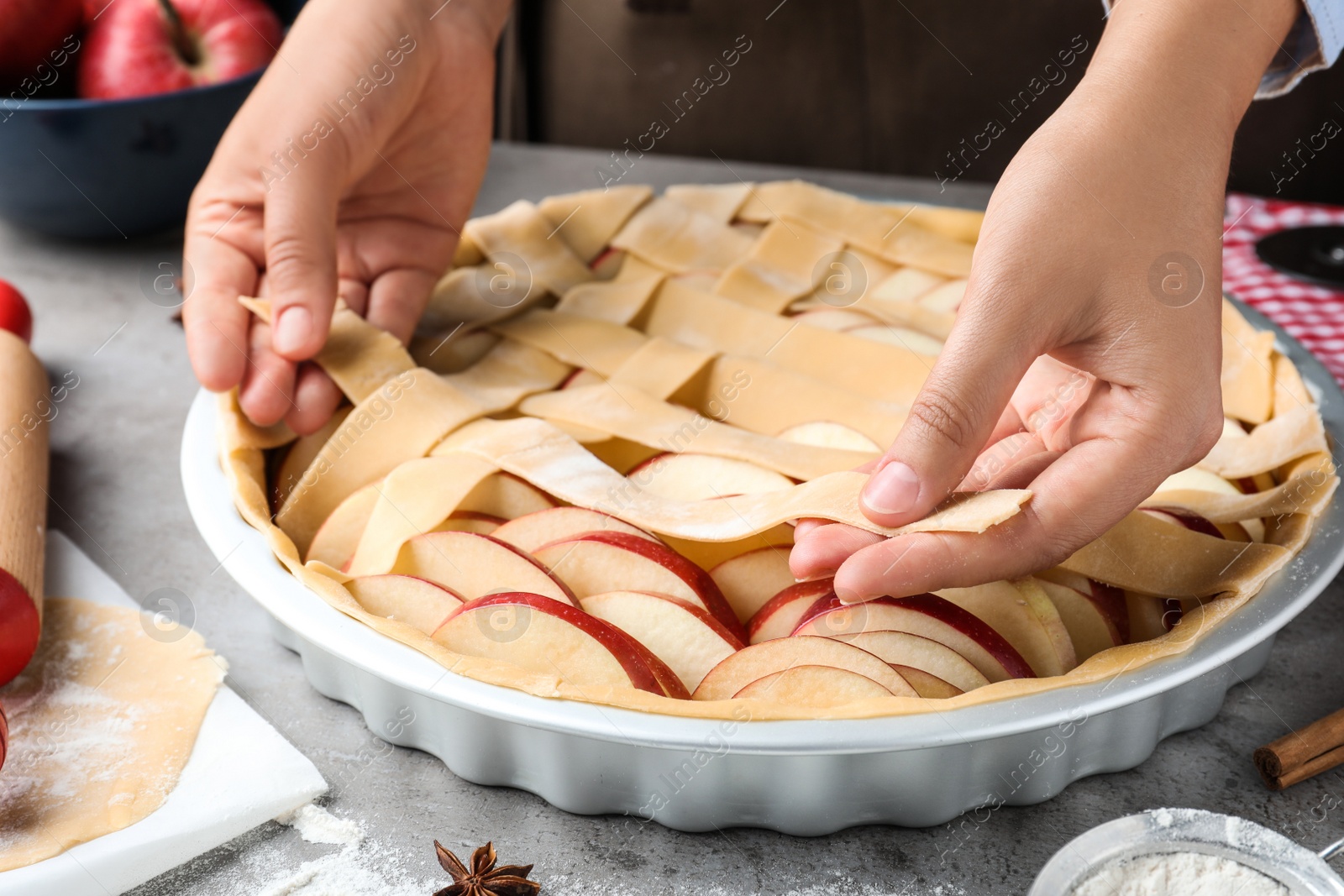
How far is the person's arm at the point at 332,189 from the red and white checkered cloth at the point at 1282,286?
0.97 m

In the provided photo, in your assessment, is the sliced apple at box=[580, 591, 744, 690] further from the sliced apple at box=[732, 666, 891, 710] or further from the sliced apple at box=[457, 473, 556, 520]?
the sliced apple at box=[457, 473, 556, 520]

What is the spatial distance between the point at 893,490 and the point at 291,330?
59 centimetres

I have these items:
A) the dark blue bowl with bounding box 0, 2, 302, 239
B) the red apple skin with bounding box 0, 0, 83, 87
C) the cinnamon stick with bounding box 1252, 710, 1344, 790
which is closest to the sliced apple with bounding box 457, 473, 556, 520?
the cinnamon stick with bounding box 1252, 710, 1344, 790

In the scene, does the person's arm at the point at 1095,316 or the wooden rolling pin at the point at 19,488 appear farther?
the wooden rolling pin at the point at 19,488

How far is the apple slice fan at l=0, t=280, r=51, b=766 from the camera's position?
0.82 metres

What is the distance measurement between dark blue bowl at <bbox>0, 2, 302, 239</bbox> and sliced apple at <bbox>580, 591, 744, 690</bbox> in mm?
1055

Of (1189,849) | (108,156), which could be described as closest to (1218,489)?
(1189,849)

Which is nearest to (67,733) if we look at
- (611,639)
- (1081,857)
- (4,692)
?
(4,692)

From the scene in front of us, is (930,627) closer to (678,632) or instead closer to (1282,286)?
(678,632)

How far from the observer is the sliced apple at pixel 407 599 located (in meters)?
0.80

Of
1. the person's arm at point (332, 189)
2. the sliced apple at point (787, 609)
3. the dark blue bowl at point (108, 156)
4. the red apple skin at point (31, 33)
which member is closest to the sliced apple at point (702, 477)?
the sliced apple at point (787, 609)

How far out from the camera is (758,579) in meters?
0.85

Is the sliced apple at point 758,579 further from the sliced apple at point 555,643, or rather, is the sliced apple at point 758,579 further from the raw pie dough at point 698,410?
the sliced apple at point 555,643

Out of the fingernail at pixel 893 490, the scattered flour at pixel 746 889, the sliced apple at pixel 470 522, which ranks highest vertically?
the fingernail at pixel 893 490
